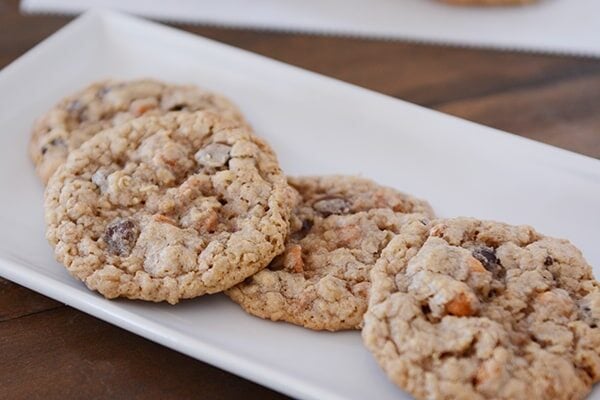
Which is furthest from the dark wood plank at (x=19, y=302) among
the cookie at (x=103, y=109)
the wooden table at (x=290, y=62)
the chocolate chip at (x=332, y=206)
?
the chocolate chip at (x=332, y=206)

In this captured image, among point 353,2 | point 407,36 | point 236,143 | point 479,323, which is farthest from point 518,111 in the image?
point 479,323

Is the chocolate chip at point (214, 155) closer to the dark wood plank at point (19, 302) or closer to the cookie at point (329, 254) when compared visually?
the cookie at point (329, 254)

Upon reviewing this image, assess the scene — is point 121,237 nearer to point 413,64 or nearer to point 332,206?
point 332,206

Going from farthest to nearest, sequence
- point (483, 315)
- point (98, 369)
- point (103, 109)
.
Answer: point (103, 109), point (98, 369), point (483, 315)

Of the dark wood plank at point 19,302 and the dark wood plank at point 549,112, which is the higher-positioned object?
the dark wood plank at point 549,112

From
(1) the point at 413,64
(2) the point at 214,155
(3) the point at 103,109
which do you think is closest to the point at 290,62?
(1) the point at 413,64

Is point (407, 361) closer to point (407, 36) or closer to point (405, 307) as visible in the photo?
point (405, 307)
